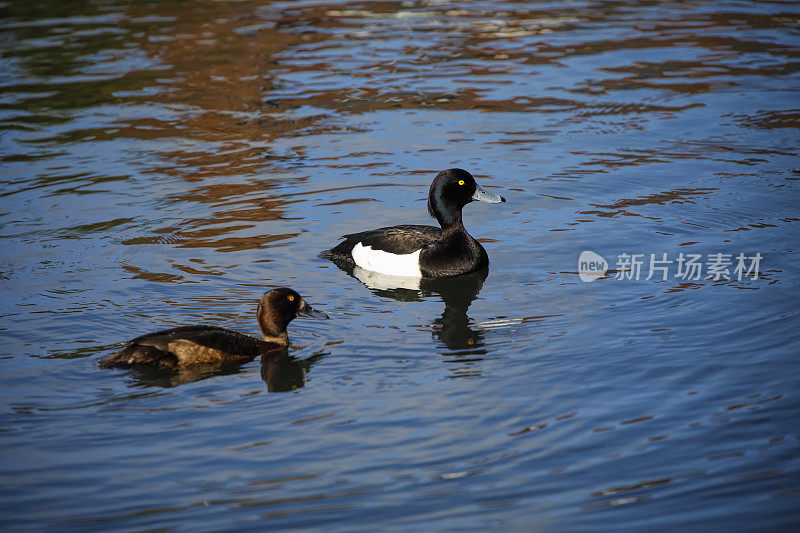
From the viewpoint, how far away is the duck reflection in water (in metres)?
8.38

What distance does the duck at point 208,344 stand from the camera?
7.45m

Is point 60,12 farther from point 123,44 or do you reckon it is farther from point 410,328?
point 410,328

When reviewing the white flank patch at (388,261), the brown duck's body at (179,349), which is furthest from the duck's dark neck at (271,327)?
the white flank patch at (388,261)

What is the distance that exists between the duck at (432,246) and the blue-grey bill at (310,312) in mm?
2044

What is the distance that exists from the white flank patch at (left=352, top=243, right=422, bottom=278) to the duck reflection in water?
0.06 metres

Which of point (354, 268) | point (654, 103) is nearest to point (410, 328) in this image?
point (354, 268)

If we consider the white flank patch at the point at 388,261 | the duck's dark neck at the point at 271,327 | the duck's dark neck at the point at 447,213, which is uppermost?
the duck's dark neck at the point at 447,213

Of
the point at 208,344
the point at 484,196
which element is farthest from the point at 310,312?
the point at 484,196

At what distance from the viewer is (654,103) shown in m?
16.2

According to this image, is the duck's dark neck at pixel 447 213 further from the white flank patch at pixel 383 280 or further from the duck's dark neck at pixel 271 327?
the duck's dark neck at pixel 271 327

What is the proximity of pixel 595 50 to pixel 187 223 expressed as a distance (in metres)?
11.6

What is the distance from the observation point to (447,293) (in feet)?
32.4

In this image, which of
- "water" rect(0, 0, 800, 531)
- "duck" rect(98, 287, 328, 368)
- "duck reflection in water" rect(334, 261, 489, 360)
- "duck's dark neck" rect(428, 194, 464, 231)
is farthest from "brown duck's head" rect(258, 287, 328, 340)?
"duck's dark neck" rect(428, 194, 464, 231)

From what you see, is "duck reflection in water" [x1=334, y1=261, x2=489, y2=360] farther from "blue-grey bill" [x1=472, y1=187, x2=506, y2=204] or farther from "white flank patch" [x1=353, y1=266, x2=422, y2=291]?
"blue-grey bill" [x1=472, y1=187, x2=506, y2=204]
